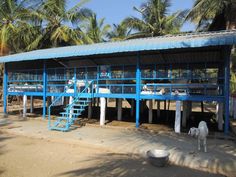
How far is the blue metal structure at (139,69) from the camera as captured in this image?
31.4ft

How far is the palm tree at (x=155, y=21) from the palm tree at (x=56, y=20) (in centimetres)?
717

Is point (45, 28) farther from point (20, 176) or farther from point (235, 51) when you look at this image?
point (20, 176)

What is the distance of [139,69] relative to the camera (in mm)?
10820

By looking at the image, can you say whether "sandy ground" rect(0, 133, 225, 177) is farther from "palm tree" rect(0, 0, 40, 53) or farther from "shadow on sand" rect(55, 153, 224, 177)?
"palm tree" rect(0, 0, 40, 53)

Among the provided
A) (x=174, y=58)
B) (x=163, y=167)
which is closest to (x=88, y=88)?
(x=174, y=58)

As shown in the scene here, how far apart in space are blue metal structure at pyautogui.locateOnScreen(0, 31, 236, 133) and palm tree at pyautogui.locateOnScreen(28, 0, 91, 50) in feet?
22.5

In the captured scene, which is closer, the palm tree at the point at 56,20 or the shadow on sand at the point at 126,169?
the shadow on sand at the point at 126,169

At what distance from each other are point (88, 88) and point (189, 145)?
20.8 feet

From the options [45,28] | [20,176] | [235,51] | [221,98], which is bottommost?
[20,176]

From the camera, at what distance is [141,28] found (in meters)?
29.0

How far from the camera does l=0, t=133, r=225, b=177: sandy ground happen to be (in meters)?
5.47

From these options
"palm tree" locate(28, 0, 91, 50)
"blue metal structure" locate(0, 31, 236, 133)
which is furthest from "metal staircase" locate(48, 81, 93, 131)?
"palm tree" locate(28, 0, 91, 50)

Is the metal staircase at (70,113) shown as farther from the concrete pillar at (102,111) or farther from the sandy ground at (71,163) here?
the sandy ground at (71,163)

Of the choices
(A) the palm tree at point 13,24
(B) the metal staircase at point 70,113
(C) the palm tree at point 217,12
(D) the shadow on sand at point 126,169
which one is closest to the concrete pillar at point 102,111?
(B) the metal staircase at point 70,113
